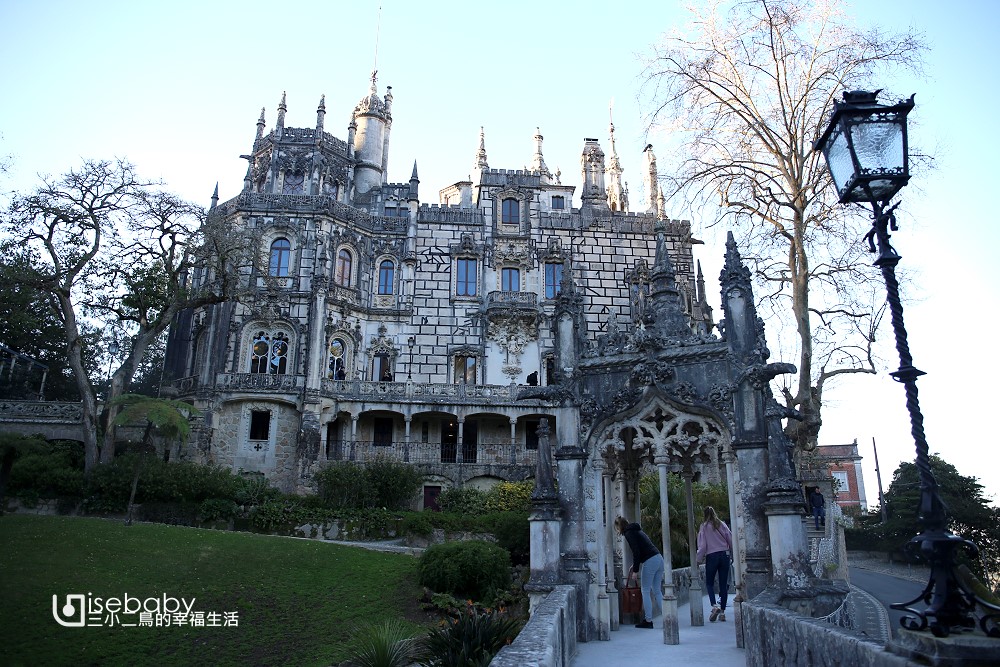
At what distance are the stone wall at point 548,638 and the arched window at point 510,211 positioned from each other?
35.6 m

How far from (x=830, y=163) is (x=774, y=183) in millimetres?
14197

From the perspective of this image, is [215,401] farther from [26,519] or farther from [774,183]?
[774,183]

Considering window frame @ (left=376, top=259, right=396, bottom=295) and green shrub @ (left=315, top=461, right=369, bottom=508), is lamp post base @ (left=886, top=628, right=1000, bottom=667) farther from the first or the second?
window frame @ (left=376, top=259, right=396, bottom=295)

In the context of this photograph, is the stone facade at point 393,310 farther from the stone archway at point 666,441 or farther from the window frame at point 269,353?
the stone archway at point 666,441

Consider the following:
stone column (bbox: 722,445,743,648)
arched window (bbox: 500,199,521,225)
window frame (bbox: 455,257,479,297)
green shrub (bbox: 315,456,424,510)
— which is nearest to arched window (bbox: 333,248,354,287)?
window frame (bbox: 455,257,479,297)

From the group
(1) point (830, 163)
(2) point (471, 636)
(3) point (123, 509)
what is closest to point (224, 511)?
(3) point (123, 509)

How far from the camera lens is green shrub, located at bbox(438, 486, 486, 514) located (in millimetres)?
30453

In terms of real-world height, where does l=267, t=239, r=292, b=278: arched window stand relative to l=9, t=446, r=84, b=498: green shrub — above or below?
above

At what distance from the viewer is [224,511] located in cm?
2545

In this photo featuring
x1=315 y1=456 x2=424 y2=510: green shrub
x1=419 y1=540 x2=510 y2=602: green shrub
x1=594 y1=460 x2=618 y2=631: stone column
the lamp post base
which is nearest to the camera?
the lamp post base

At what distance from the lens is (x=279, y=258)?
38.8 metres

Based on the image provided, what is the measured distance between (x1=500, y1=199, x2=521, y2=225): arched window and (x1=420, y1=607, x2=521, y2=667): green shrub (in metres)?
35.5

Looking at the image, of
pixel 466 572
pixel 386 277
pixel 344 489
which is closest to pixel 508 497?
pixel 344 489

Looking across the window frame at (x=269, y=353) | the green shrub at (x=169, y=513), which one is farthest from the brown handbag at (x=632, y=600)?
the window frame at (x=269, y=353)
